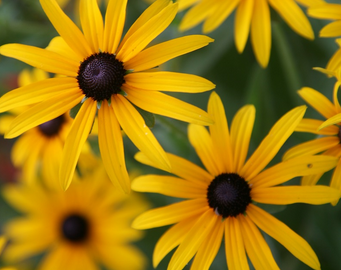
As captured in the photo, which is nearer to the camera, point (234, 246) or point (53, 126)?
point (234, 246)

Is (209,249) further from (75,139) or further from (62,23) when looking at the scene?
(62,23)

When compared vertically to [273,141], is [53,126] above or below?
above

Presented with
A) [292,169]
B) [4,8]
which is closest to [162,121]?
[292,169]

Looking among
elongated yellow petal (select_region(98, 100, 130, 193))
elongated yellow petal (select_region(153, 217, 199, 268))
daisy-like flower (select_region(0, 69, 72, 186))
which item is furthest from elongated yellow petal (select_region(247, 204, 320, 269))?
daisy-like flower (select_region(0, 69, 72, 186))

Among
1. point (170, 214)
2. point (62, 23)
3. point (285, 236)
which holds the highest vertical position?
point (62, 23)

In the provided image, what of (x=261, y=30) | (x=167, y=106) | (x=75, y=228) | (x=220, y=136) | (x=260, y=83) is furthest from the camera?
(x=75, y=228)

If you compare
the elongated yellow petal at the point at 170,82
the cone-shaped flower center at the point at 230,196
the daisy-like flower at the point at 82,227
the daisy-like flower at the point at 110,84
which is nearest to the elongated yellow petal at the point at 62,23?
the daisy-like flower at the point at 110,84

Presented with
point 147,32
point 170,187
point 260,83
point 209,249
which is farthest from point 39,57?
point 260,83
